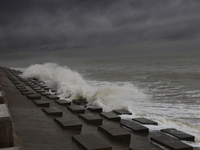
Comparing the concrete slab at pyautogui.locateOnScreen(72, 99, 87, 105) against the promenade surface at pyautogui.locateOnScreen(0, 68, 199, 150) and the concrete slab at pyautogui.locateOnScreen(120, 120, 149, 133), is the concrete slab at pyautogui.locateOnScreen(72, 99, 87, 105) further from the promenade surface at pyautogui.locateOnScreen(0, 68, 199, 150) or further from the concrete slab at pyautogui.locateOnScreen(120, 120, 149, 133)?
the concrete slab at pyautogui.locateOnScreen(120, 120, 149, 133)

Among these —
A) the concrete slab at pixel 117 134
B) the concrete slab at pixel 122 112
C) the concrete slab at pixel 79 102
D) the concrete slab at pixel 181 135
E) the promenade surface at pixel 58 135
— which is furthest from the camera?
the concrete slab at pixel 79 102

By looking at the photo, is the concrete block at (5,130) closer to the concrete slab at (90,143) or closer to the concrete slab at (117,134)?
the concrete slab at (90,143)

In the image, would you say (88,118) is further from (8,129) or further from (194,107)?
(194,107)

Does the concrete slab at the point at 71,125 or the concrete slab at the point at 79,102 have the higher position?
the concrete slab at the point at 79,102

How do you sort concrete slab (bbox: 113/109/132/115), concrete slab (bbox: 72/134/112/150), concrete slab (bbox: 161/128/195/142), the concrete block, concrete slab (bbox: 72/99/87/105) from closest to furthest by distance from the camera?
the concrete block → concrete slab (bbox: 72/134/112/150) → concrete slab (bbox: 161/128/195/142) → concrete slab (bbox: 113/109/132/115) → concrete slab (bbox: 72/99/87/105)

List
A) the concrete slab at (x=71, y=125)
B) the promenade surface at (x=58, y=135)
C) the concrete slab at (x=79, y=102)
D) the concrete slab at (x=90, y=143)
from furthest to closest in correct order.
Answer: the concrete slab at (x=79, y=102), the concrete slab at (x=71, y=125), the promenade surface at (x=58, y=135), the concrete slab at (x=90, y=143)

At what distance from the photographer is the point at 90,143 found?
2.23m

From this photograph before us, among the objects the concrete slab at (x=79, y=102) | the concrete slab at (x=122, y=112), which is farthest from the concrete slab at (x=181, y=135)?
the concrete slab at (x=79, y=102)

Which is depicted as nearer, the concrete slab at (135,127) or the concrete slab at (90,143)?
the concrete slab at (90,143)

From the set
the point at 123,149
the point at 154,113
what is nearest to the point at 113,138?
the point at 123,149

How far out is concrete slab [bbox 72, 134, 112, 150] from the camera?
2.12 metres

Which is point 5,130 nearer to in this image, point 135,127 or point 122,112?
point 135,127

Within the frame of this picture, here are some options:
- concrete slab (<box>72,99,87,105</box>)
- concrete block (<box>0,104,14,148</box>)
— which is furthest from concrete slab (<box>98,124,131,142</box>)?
concrete slab (<box>72,99,87,105</box>)

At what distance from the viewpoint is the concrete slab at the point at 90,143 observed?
6.94 ft
